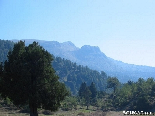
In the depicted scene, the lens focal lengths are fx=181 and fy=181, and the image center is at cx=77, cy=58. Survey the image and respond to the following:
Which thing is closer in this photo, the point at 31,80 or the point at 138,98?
the point at 31,80

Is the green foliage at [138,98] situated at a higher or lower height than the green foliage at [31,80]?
lower

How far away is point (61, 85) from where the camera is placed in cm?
2741

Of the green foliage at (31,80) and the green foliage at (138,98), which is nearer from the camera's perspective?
the green foliage at (31,80)

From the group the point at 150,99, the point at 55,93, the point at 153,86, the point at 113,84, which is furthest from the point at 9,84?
the point at 113,84

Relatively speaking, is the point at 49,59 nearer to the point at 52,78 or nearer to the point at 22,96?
the point at 52,78

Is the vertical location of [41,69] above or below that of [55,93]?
above

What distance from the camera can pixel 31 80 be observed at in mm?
25953

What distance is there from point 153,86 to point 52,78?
51.7 metres

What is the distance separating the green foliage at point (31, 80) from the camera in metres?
24.9

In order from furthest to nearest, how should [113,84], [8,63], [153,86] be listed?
1. [113,84]
2. [153,86]
3. [8,63]

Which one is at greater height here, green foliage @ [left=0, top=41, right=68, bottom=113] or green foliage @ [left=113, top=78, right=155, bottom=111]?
green foliage @ [left=0, top=41, right=68, bottom=113]

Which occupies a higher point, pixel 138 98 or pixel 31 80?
pixel 31 80

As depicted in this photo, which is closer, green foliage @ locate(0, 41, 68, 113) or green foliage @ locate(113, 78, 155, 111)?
green foliage @ locate(0, 41, 68, 113)

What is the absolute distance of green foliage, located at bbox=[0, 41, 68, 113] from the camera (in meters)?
24.9
